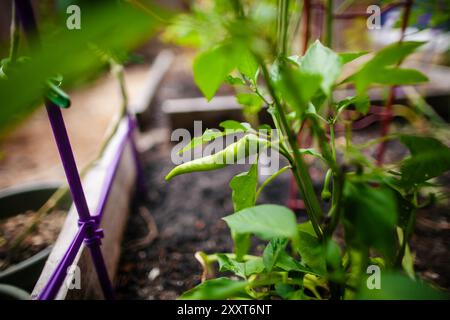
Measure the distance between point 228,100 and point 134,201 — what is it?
1.08 metres

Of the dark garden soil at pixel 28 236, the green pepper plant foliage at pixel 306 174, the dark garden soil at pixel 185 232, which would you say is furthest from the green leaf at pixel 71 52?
the dark garden soil at pixel 28 236

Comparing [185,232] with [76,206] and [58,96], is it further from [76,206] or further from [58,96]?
[58,96]

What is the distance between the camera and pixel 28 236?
1.13m

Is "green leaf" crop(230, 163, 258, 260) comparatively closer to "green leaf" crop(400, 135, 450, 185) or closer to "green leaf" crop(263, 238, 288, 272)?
"green leaf" crop(263, 238, 288, 272)

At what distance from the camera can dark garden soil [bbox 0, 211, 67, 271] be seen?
1.06 meters

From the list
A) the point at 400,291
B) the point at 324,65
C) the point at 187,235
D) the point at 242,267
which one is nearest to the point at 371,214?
the point at 400,291

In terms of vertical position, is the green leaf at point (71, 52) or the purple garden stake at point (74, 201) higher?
the green leaf at point (71, 52)

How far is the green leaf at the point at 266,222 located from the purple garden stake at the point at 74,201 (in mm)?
394

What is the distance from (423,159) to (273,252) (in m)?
0.31

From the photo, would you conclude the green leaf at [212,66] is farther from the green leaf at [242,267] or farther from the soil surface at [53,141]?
the soil surface at [53,141]

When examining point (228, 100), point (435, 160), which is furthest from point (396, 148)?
point (435, 160)

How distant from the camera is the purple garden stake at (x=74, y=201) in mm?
509

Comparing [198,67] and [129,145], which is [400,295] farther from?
[129,145]
